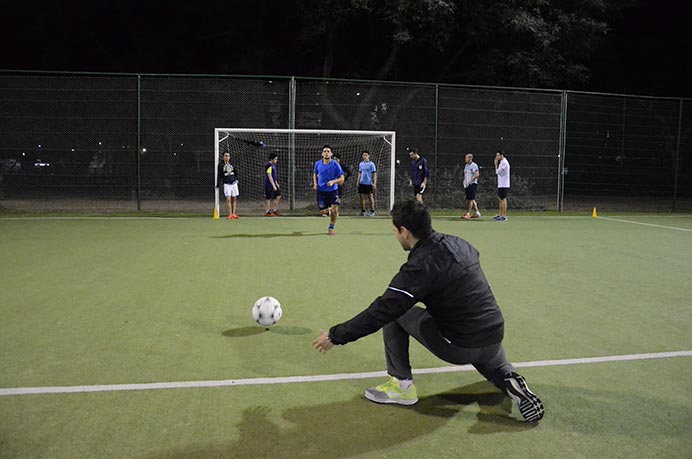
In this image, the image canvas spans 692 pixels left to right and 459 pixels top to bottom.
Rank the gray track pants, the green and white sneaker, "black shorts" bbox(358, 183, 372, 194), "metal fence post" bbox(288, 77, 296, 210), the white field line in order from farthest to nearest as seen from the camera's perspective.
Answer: "metal fence post" bbox(288, 77, 296, 210)
"black shorts" bbox(358, 183, 372, 194)
the white field line
the green and white sneaker
the gray track pants

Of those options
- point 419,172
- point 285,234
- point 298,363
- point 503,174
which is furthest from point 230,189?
point 298,363

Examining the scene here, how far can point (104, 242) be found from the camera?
12.0 m

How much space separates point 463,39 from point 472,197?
10842 mm

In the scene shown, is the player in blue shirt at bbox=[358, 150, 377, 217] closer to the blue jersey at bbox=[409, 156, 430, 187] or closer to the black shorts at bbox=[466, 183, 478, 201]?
the blue jersey at bbox=[409, 156, 430, 187]

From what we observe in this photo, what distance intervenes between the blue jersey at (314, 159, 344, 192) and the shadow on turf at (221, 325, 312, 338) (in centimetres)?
782

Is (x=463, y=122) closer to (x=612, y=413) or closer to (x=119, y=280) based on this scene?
(x=119, y=280)

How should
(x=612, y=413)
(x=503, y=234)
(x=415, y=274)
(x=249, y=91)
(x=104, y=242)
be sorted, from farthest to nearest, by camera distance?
(x=249, y=91), (x=503, y=234), (x=104, y=242), (x=612, y=413), (x=415, y=274)

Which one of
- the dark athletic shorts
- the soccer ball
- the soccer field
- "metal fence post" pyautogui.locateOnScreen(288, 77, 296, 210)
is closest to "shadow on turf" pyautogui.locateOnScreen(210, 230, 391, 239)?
the dark athletic shorts

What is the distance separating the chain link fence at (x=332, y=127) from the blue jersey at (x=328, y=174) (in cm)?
579

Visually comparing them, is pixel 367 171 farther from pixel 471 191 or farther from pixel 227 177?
pixel 227 177

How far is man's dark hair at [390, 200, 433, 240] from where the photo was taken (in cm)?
411

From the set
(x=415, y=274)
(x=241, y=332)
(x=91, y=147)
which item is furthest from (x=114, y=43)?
(x=415, y=274)

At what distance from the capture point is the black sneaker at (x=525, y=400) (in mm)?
4023

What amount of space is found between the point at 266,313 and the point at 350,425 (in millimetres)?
2181
